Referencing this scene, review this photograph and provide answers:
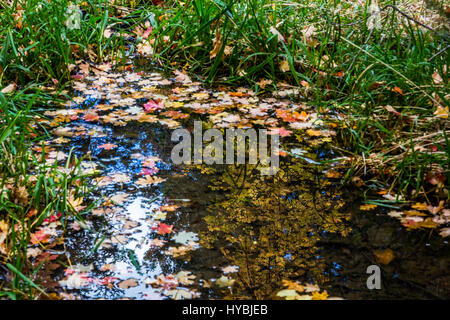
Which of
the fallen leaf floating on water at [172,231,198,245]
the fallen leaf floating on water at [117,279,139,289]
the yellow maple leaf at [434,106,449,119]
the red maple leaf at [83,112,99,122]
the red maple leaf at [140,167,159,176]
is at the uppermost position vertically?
the red maple leaf at [83,112,99,122]

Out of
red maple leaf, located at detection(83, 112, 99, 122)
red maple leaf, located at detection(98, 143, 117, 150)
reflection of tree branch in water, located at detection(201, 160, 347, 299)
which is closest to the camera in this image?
reflection of tree branch in water, located at detection(201, 160, 347, 299)

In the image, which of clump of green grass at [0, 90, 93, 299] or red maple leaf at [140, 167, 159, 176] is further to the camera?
red maple leaf at [140, 167, 159, 176]

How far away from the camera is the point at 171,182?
2727 millimetres

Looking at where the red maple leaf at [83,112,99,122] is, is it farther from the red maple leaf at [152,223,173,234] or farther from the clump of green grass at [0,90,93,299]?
the red maple leaf at [152,223,173,234]

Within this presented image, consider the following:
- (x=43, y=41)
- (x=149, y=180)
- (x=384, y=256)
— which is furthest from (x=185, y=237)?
(x=43, y=41)

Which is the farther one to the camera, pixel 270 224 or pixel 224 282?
pixel 270 224

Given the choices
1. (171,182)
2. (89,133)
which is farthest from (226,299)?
(89,133)

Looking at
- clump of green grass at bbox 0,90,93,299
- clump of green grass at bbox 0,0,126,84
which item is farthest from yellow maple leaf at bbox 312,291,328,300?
clump of green grass at bbox 0,0,126,84

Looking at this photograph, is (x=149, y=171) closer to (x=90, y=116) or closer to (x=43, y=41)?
(x=90, y=116)

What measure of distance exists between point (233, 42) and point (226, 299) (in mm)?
3064

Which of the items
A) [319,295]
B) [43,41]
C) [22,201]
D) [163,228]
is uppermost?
[43,41]

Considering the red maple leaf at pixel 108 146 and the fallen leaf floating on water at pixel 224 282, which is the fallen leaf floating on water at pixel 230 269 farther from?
the red maple leaf at pixel 108 146

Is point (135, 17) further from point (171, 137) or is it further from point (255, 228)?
point (255, 228)
